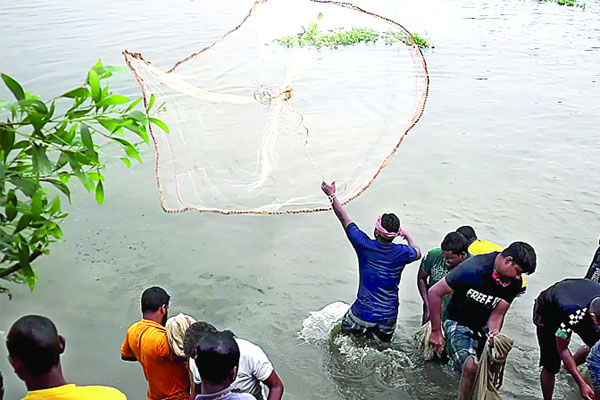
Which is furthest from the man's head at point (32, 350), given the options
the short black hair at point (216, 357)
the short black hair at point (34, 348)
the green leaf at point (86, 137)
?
the green leaf at point (86, 137)

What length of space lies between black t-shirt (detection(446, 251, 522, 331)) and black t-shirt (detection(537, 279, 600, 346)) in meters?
0.25

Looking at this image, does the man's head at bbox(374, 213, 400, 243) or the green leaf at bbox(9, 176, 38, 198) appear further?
the man's head at bbox(374, 213, 400, 243)

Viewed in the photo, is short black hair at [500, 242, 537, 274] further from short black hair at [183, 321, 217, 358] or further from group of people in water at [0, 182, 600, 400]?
short black hair at [183, 321, 217, 358]

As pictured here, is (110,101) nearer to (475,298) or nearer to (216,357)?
(216,357)

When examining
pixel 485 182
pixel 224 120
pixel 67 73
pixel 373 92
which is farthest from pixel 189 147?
pixel 67 73

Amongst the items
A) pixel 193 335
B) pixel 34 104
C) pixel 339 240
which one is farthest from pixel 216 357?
pixel 339 240

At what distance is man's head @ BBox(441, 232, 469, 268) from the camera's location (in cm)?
440

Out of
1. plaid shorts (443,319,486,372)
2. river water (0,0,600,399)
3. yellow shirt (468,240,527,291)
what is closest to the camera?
plaid shorts (443,319,486,372)

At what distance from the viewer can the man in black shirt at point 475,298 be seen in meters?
3.88

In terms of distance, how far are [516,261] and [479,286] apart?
359mm

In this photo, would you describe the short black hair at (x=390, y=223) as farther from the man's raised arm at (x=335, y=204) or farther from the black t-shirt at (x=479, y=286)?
the black t-shirt at (x=479, y=286)

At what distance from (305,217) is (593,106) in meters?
7.85

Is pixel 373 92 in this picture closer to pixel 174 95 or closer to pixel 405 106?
pixel 405 106

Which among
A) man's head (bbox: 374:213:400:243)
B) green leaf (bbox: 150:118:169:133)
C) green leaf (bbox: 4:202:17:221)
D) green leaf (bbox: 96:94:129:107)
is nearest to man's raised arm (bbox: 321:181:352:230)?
man's head (bbox: 374:213:400:243)
